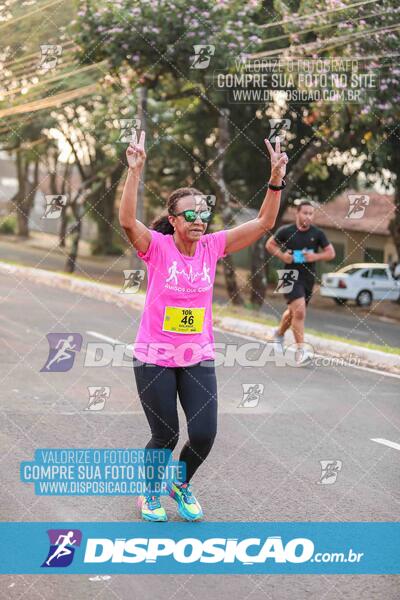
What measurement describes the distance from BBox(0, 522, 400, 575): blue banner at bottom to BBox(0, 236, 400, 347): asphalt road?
1423 cm

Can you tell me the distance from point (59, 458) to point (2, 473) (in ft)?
1.78

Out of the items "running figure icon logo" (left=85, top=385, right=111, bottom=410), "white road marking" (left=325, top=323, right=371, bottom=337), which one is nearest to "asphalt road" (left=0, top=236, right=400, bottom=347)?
"white road marking" (left=325, top=323, right=371, bottom=337)


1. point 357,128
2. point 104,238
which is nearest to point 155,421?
point 357,128

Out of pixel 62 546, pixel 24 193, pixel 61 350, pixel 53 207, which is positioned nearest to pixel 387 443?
pixel 62 546

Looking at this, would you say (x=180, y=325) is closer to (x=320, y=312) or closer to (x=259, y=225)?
(x=259, y=225)

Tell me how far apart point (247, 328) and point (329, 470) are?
28.5ft

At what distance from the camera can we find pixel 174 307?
5.65 m

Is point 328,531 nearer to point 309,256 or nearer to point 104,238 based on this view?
point 309,256

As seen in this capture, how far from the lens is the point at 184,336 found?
5.67 metres

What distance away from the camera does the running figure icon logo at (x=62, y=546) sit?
5195mm

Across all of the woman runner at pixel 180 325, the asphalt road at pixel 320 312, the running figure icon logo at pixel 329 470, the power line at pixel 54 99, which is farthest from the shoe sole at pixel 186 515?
the power line at pixel 54 99

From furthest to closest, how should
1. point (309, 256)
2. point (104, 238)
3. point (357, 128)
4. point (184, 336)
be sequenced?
1. point (104, 238)
2. point (357, 128)
3. point (309, 256)
4. point (184, 336)

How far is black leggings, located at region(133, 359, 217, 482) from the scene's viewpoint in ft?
18.7

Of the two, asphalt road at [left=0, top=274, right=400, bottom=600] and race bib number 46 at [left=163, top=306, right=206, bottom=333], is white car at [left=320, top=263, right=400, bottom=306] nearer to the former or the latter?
asphalt road at [left=0, top=274, right=400, bottom=600]
